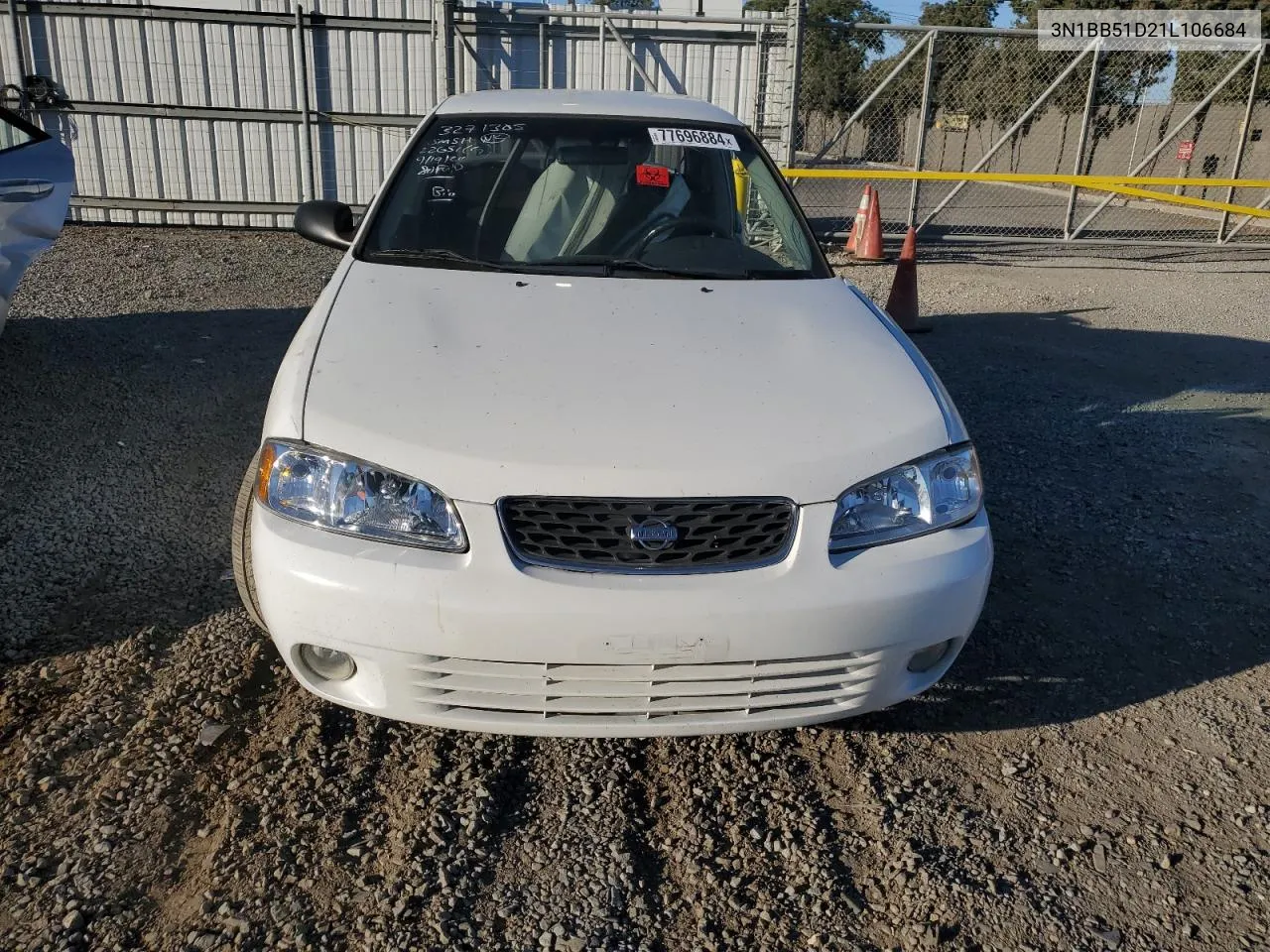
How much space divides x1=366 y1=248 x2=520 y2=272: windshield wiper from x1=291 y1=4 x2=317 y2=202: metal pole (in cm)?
844

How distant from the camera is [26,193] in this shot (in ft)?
17.0

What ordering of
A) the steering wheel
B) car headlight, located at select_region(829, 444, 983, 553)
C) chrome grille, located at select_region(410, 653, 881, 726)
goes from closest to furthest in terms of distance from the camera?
chrome grille, located at select_region(410, 653, 881, 726)
car headlight, located at select_region(829, 444, 983, 553)
the steering wheel

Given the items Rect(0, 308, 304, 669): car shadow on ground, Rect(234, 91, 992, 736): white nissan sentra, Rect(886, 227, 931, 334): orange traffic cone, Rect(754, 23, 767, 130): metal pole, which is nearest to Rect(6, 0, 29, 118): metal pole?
Rect(0, 308, 304, 669): car shadow on ground

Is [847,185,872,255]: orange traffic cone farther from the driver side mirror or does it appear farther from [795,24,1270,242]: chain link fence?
the driver side mirror

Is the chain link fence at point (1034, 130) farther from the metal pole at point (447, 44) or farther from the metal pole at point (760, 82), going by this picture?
the metal pole at point (447, 44)

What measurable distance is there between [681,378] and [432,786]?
3.99ft

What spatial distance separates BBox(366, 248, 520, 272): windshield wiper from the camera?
3328 millimetres

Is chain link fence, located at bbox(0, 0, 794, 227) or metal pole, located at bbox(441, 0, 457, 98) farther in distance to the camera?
chain link fence, located at bbox(0, 0, 794, 227)

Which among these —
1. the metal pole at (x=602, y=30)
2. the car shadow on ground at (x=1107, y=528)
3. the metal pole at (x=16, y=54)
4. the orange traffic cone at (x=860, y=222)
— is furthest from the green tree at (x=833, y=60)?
the metal pole at (x=16, y=54)

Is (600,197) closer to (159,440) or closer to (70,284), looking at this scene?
(159,440)

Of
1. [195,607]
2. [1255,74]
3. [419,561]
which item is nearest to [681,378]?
[419,561]

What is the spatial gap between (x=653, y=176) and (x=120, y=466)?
263 cm

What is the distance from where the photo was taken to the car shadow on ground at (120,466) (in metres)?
3.23

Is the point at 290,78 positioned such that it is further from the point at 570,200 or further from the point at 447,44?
the point at 570,200
